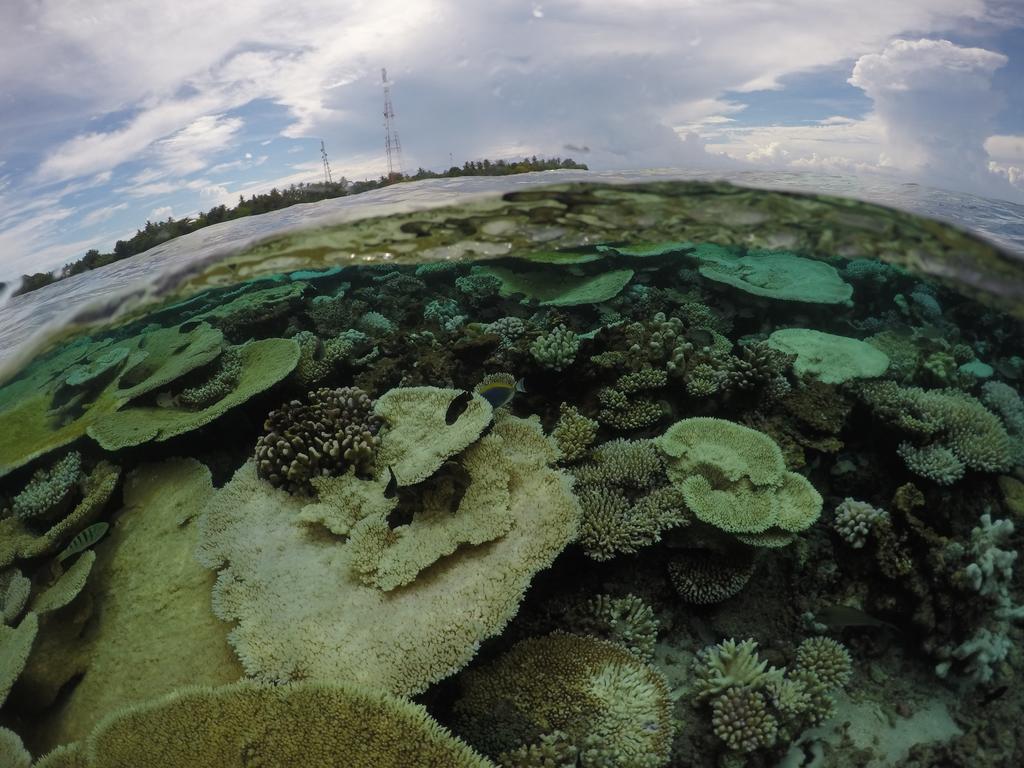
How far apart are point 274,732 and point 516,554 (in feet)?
7.26

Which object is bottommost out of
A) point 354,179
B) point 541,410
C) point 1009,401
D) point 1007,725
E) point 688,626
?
point 1007,725

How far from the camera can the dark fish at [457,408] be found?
583cm

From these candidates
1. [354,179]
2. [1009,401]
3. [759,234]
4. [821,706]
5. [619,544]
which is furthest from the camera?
[759,234]

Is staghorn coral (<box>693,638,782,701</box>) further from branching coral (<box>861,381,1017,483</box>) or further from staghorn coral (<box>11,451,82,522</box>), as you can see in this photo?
staghorn coral (<box>11,451,82,522</box>)

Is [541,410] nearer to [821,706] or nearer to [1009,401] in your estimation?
[821,706]

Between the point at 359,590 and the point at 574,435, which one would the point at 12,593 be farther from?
the point at 574,435

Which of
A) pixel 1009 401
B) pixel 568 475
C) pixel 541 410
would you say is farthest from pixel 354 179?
pixel 1009 401

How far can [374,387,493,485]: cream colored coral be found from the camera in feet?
16.9

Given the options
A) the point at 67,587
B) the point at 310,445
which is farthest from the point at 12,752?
the point at 310,445

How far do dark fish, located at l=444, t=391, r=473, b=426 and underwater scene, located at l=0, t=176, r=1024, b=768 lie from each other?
0.65 feet

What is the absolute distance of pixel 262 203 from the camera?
32.8 ft

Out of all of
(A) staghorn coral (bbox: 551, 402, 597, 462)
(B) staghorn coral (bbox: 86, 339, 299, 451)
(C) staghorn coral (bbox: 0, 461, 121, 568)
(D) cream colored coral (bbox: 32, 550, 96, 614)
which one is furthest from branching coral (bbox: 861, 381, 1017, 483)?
(C) staghorn coral (bbox: 0, 461, 121, 568)

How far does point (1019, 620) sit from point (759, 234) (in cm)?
911

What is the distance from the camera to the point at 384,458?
5.79m
